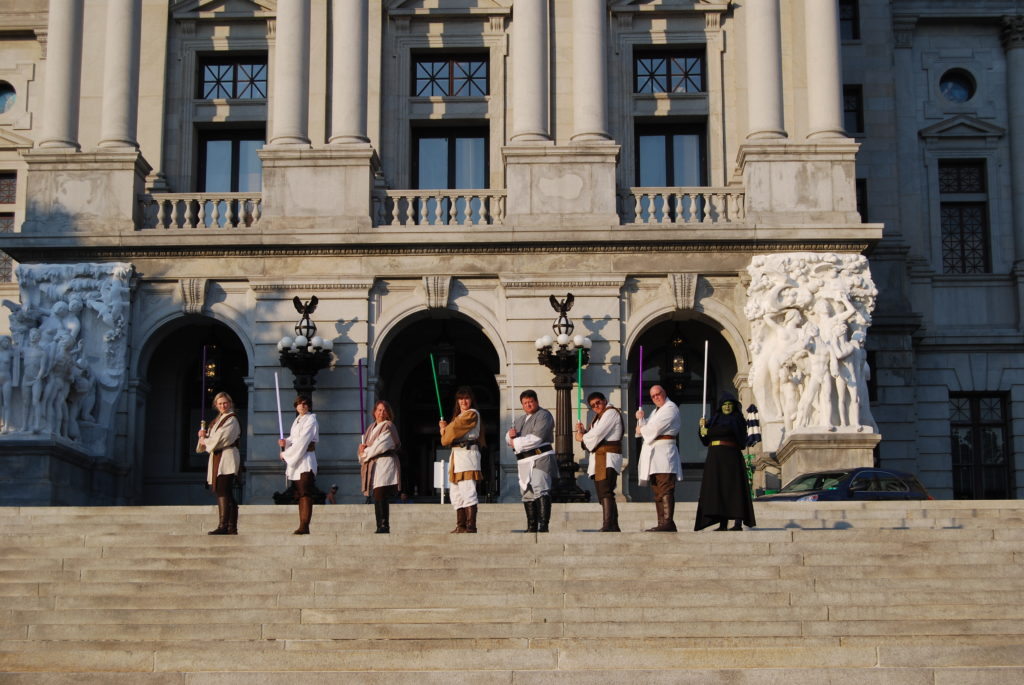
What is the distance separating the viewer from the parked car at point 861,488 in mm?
27219

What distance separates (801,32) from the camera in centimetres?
3712

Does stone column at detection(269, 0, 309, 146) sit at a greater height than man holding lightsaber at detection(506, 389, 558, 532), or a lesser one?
greater

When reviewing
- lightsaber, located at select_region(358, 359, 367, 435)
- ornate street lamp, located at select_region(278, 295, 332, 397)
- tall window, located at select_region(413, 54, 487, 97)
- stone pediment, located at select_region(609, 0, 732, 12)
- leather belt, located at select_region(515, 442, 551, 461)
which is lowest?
leather belt, located at select_region(515, 442, 551, 461)

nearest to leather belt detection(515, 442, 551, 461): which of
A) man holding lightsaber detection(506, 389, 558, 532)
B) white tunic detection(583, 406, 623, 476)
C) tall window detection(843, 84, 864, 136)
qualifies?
man holding lightsaber detection(506, 389, 558, 532)

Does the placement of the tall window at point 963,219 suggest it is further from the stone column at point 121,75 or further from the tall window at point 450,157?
the stone column at point 121,75

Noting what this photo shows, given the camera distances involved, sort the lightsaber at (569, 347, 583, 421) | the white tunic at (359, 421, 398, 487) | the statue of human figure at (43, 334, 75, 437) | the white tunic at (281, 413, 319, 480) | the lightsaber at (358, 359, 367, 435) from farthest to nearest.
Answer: the lightsaber at (358, 359, 367, 435) → the statue of human figure at (43, 334, 75, 437) → the lightsaber at (569, 347, 583, 421) → the white tunic at (281, 413, 319, 480) → the white tunic at (359, 421, 398, 487)

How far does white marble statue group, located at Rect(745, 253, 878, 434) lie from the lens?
32.3m

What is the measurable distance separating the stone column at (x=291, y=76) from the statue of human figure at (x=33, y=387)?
269 inches

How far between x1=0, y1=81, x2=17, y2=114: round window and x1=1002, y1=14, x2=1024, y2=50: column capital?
24.4 meters

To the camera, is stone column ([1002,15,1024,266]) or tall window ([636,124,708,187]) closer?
tall window ([636,124,708,187])

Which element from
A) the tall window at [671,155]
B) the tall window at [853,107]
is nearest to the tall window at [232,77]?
the tall window at [671,155]

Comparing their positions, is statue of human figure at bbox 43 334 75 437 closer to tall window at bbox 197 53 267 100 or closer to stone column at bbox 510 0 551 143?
tall window at bbox 197 53 267 100

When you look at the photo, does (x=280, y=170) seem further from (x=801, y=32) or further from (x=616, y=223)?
(x=801, y=32)

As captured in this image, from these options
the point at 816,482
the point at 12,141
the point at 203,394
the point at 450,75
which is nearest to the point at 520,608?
the point at 816,482
